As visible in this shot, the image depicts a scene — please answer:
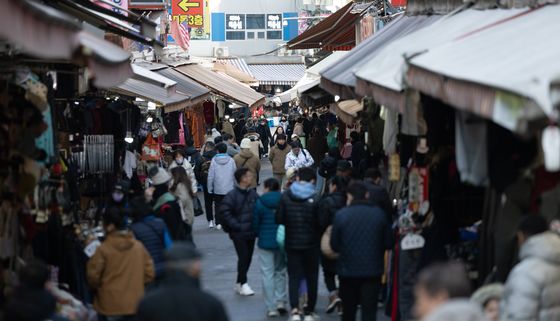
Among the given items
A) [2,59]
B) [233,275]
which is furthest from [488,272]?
[233,275]

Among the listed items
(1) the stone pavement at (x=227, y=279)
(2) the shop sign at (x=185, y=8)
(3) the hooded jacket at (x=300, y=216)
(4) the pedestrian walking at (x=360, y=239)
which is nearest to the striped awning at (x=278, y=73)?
(2) the shop sign at (x=185, y=8)

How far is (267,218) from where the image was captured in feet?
42.9

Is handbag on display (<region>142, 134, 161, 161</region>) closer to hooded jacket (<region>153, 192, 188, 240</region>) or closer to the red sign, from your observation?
hooded jacket (<region>153, 192, 188, 240</region>)

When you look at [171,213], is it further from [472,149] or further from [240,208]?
[472,149]

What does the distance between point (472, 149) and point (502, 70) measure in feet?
3.32

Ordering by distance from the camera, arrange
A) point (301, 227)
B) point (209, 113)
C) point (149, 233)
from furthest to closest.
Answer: point (209, 113)
point (301, 227)
point (149, 233)

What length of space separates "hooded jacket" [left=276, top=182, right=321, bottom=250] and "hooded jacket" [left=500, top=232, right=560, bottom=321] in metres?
5.20

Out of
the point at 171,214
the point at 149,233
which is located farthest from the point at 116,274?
the point at 171,214

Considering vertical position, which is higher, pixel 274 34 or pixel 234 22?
pixel 234 22

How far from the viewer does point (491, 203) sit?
29.0ft

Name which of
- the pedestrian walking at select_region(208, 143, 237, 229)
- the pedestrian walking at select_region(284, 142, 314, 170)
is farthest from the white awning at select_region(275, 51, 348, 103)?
the pedestrian walking at select_region(208, 143, 237, 229)

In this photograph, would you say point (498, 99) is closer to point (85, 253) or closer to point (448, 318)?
point (448, 318)

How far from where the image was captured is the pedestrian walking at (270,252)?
13062 mm

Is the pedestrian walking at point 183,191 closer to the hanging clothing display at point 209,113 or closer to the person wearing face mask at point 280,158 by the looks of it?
the person wearing face mask at point 280,158
